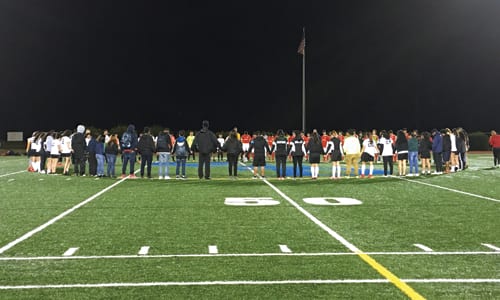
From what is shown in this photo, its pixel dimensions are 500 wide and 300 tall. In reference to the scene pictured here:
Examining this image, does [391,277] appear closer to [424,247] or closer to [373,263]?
[373,263]

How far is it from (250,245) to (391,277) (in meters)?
2.54

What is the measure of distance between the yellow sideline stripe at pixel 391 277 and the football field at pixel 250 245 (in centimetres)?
1

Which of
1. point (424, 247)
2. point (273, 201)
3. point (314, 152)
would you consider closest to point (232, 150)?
point (314, 152)

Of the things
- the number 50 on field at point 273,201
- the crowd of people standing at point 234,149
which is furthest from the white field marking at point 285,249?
the crowd of people standing at point 234,149

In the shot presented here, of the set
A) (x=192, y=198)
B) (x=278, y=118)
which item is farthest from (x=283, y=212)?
(x=278, y=118)

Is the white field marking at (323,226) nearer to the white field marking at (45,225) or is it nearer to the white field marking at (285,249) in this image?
the white field marking at (285,249)

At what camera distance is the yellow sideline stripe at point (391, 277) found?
5543 millimetres

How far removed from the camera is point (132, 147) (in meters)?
22.3

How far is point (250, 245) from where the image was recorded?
8320mm

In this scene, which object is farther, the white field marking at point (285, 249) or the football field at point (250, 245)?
the white field marking at point (285, 249)

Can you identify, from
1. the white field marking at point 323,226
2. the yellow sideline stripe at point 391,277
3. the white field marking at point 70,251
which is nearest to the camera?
the yellow sideline stripe at point 391,277

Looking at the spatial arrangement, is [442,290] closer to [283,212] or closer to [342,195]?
[283,212]

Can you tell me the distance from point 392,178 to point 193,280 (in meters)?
16.9

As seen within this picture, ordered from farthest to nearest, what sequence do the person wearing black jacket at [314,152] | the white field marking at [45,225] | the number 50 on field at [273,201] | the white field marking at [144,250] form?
the person wearing black jacket at [314,152]
the number 50 on field at [273,201]
the white field marking at [45,225]
the white field marking at [144,250]
